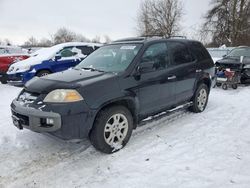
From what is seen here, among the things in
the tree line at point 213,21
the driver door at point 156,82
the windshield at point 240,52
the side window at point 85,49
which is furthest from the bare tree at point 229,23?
the driver door at point 156,82

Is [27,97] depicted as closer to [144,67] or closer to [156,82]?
[144,67]

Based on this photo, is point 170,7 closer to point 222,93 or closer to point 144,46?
point 222,93

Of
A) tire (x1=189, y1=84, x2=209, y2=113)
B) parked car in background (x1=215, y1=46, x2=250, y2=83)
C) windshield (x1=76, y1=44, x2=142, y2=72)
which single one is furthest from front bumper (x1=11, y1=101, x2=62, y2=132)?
parked car in background (x1=215, y1=46, x2=250, y2=83)

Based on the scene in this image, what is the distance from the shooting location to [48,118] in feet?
12.4

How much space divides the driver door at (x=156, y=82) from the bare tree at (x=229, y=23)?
33572 mm

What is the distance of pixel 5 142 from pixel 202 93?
4340 mm

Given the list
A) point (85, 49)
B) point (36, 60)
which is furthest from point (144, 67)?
point (85, 49)

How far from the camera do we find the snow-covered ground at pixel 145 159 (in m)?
3.51

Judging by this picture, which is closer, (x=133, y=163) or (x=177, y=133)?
(x=133, y=163)

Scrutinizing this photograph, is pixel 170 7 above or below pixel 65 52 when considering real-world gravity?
above

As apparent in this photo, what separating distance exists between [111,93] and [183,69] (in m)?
2.14

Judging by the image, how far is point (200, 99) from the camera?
6.48 metres

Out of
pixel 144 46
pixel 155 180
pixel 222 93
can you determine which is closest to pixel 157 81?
pixel 144 46

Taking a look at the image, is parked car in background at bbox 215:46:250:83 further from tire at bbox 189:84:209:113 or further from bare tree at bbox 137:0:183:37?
bare tree at bbox 137:0:183:37
